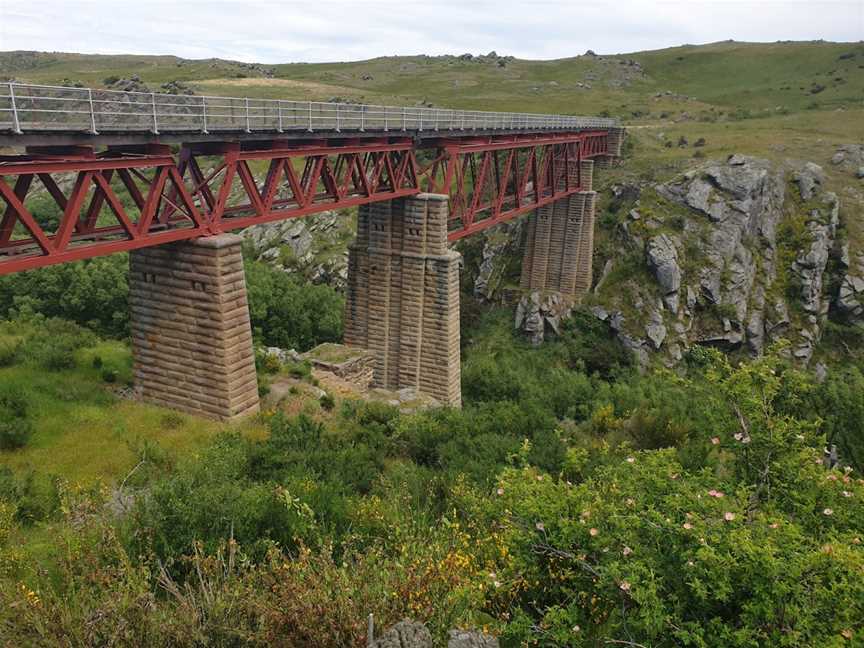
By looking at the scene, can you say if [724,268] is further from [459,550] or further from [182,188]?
[459,550]

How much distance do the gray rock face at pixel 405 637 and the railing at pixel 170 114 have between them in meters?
12.8

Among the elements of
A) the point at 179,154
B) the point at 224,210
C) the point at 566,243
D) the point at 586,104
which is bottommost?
the point at 566,243

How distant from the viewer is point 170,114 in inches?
635

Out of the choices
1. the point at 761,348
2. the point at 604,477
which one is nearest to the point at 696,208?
the point at 761,348

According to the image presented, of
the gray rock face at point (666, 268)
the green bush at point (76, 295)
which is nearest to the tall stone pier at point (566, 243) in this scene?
the gray rock face at point (666, 268)

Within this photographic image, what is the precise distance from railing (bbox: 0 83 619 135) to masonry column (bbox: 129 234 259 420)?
356 cm

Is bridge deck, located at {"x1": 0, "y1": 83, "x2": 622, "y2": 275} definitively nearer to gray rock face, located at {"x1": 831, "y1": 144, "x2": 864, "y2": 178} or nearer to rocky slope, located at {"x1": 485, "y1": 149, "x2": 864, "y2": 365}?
rocky slope, located at {"x1": 485, "y1": 149, "x2": 864, "y2": 365}

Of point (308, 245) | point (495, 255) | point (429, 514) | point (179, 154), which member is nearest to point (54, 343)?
point (179, 154)

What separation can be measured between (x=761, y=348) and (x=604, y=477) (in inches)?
1616

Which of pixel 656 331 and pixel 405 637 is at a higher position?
pixel 405 637

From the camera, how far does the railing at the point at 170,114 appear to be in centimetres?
1318

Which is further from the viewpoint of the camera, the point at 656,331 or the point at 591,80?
the point at 591,80

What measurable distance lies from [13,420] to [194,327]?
582 centimetres

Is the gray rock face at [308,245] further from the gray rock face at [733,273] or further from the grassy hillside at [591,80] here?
the grassy hillside at [591,80]
